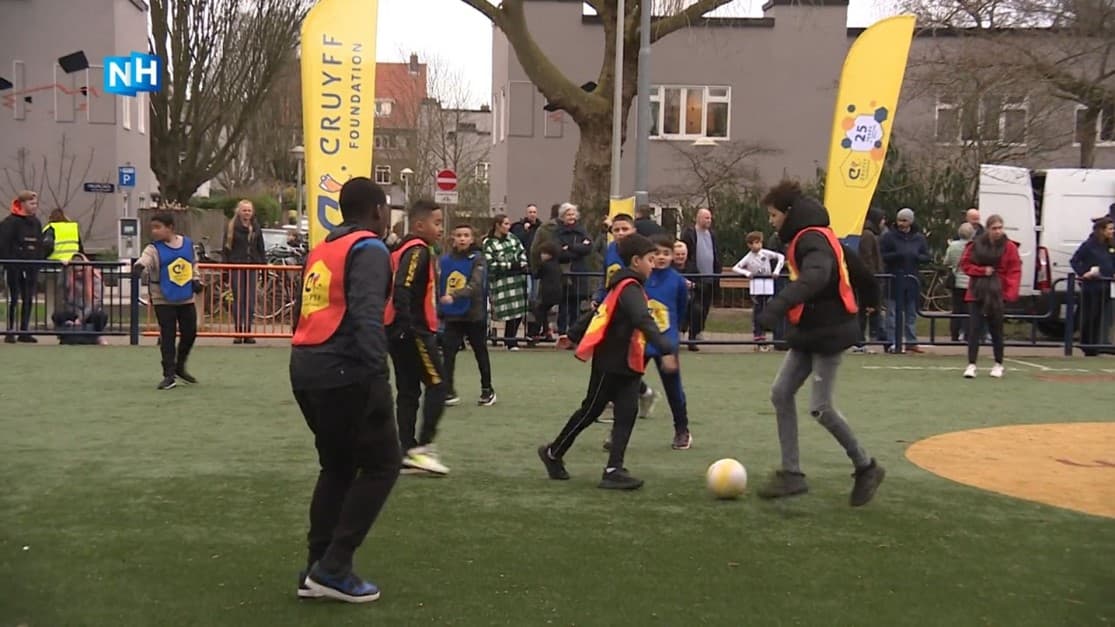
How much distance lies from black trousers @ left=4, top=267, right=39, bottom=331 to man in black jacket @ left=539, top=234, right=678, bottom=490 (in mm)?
10756

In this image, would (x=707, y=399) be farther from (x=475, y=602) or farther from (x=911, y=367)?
(x=475, y=602)

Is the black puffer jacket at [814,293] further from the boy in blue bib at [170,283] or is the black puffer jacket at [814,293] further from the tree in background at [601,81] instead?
the tree in background at [601,81]

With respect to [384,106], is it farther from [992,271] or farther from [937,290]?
[992,271]

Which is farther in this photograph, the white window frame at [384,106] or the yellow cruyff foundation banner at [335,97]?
the white window frame at [384,106]

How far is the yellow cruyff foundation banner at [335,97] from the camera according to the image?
1311 cm

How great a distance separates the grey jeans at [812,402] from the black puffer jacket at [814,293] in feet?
0.31

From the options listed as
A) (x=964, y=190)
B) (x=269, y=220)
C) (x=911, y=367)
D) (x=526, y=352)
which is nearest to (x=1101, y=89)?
(x=964, y=190)

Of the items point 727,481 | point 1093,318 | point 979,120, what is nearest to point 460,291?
point 727,481

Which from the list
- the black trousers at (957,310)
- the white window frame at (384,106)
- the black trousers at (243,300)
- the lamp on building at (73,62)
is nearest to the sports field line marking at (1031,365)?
the black trousers at (957,310)

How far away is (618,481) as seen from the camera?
7.31 m

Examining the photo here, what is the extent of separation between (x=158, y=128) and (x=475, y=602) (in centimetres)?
3738

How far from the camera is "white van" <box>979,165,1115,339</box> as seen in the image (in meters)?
19.0

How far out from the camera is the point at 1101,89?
24.1 meters

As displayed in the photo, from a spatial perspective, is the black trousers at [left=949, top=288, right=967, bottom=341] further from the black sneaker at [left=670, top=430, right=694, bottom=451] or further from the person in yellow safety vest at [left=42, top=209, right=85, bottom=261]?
the person in yellow safety vest at [left=42, top=209, right=85, bottom=261]
